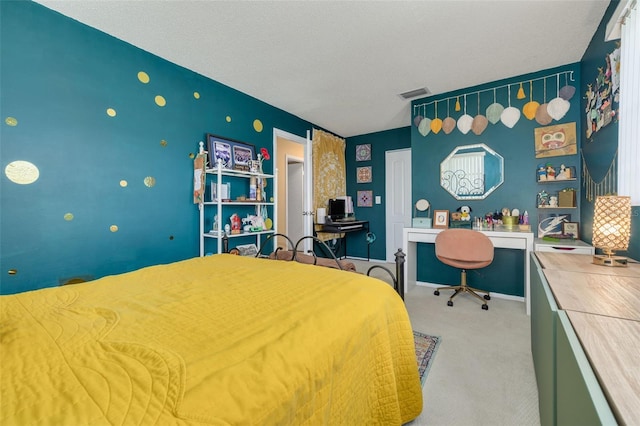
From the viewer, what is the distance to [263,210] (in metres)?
3.43

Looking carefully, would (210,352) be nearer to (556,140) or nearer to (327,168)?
(556,140)

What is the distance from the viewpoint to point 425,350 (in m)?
1.93

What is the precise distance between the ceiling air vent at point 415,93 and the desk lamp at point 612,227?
91.3 inches

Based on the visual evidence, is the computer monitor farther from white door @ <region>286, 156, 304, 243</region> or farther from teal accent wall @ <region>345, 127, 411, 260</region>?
white door @ <region>286, 156, 304, 243</region>

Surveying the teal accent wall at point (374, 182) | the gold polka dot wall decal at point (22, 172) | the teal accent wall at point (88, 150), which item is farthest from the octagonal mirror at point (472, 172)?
the gold polka dot wall decal at point (22, 172)

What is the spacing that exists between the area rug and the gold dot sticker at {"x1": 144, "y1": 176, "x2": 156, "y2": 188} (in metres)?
2.67

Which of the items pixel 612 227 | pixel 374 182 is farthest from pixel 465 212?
pixel 374 182

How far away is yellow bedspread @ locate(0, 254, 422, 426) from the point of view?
505 millimetres

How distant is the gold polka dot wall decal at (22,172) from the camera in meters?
1.76

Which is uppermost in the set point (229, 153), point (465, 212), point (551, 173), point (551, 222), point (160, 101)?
point (160, 101)

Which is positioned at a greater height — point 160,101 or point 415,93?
point 415,93

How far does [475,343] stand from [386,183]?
3.31 metres

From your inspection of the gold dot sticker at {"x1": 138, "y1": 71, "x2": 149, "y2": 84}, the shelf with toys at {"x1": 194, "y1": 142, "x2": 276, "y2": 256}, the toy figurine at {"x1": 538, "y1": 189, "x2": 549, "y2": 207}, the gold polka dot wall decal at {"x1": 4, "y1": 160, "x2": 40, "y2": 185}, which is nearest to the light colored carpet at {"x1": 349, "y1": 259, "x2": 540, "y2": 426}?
the toy figurine at {"x1": 538, "y1": 189, "x2": 549, "y2": 207}

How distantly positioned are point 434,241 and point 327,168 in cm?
238
